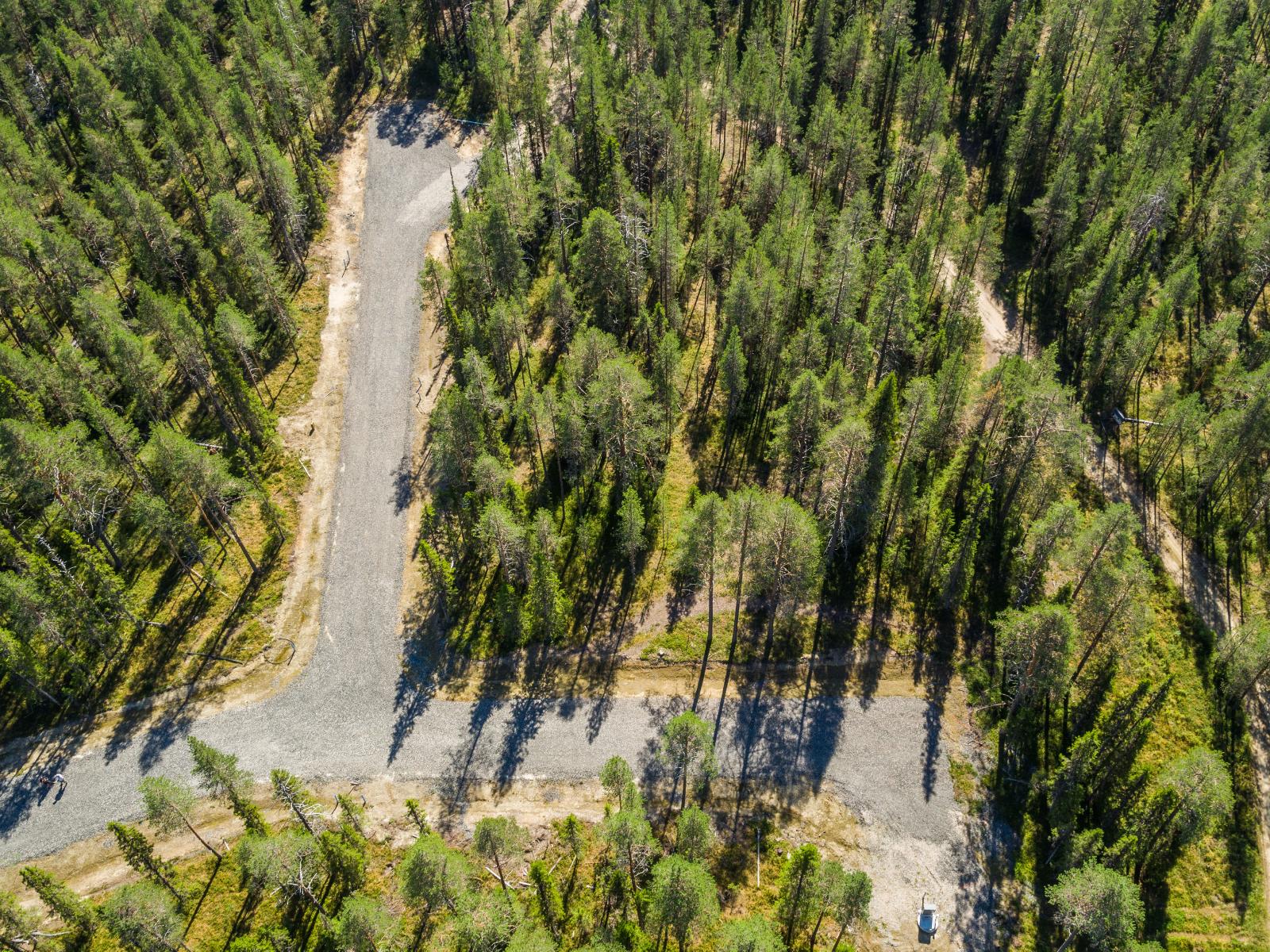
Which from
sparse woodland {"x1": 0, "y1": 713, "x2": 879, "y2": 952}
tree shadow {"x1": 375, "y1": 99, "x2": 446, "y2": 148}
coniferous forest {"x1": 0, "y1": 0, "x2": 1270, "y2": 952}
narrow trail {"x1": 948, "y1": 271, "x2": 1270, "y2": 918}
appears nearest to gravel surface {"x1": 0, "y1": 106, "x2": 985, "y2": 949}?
sparse woodland {"x1": 0, "y1": 713, "x2": 879, "y2": 952}

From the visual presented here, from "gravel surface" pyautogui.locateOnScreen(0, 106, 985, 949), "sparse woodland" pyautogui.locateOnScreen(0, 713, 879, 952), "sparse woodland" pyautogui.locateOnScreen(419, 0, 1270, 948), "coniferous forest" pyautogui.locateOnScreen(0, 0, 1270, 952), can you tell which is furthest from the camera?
"sparse woodland" pyautogui.locateOnScreen(419, 0, 1270, 948)

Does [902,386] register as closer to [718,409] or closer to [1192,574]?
[718,409]

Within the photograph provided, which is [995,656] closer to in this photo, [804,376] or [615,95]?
[804,376]

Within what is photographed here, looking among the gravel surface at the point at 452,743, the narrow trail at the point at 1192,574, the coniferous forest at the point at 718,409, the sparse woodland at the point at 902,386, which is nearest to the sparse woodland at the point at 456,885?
the coniferous forest at the point at 718,409

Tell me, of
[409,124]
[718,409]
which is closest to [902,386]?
[718,409]

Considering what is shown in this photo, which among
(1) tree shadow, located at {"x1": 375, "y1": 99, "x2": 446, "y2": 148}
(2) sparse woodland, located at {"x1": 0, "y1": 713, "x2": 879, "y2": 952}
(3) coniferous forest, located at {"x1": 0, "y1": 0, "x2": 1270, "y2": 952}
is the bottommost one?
(2) sparse woodland, located at {"x1": 0, "y1": 713, "x2": 879, "y2": 952}

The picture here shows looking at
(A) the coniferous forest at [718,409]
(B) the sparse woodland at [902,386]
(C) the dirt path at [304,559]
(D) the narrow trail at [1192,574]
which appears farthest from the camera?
(D) the narrow trail at [1192,574]

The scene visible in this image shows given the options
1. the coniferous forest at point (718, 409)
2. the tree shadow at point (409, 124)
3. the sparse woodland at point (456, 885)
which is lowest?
the sparse woodland at point (456, 885)

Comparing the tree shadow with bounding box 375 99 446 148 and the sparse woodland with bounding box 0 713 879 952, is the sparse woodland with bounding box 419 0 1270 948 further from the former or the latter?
the sparse woodland with bounding box 0 713 879 952

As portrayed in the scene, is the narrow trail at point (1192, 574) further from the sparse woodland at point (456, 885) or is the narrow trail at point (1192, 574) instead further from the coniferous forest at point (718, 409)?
the sparse woodland at point (456, 885)
